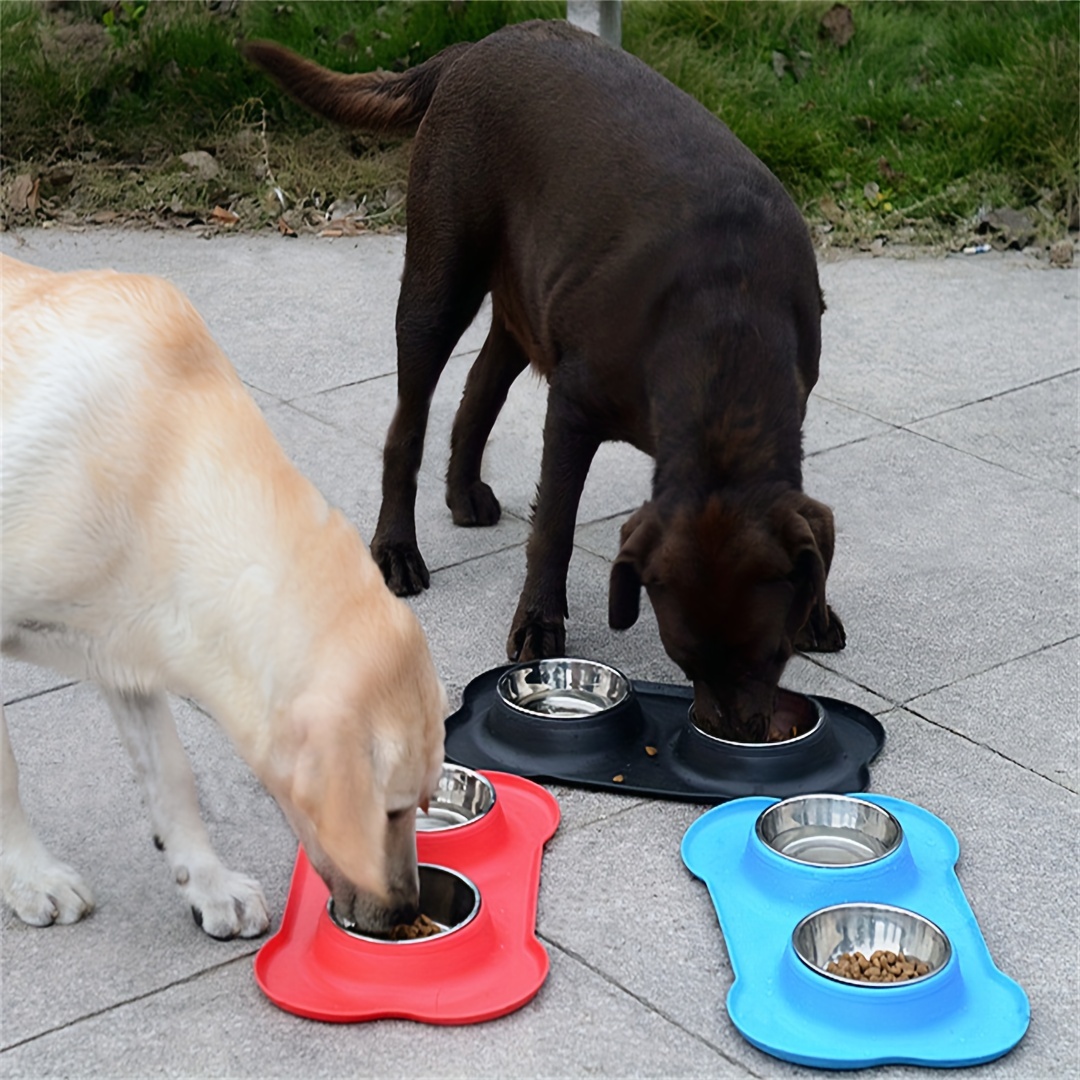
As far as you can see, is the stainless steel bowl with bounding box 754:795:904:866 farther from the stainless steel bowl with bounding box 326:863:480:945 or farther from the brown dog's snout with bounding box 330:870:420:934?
the brown dog's snout with bounding box 330:870:420:934

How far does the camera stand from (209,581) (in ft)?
9.73

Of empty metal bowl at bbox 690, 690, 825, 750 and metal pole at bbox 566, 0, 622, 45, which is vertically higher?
metal pole at bbox 566, 0, 622, 45

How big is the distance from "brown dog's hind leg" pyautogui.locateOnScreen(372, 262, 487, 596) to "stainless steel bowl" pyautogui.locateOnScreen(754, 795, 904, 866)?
1.79 meters

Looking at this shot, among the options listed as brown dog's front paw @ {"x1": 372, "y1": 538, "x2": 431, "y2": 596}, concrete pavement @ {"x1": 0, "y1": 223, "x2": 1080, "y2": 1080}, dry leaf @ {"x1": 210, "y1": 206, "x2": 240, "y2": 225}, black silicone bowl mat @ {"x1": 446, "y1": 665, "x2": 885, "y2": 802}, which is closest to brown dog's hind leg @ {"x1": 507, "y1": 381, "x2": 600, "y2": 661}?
concrete pavement @ {"x1": 0, "y1": 223, "x2": 1080, "y2": 1080}

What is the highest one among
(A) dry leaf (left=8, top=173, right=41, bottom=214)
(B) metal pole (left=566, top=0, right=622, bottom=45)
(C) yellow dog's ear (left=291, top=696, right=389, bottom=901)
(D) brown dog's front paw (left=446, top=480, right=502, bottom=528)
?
(B) metal pole (left=566, top=0, right=622, bottom=45)

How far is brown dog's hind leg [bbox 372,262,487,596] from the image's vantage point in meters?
5.18

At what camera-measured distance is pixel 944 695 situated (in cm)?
452

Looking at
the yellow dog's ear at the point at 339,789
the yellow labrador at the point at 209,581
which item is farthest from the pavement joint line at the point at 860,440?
the yellow dog's ear at the point at 339,789

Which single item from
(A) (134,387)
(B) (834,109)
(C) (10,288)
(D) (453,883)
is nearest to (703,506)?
(D) (453,883)

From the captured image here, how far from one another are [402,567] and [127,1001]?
214 cm

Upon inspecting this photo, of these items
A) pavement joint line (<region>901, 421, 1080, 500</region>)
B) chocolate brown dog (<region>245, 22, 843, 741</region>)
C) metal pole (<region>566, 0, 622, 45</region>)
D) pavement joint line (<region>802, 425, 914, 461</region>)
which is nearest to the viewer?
chocolate brown dog (<region>245, 22, 843, 741</region>)

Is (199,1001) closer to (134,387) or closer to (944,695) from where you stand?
(134,387)

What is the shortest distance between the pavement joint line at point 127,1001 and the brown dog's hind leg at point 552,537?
4.94ft

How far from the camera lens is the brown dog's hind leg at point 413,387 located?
204 inches
